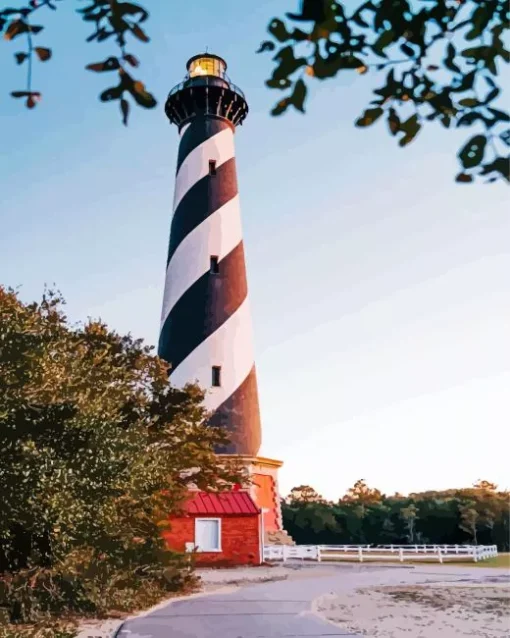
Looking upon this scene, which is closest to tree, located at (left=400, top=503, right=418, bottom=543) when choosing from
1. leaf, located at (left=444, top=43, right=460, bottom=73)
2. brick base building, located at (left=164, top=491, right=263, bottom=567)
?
brick base building, located at (left=164, top=491, right=263, bottom=567)

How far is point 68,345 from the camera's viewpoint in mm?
12484

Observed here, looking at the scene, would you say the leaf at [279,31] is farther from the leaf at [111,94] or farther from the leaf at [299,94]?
the leaf at [111,94]

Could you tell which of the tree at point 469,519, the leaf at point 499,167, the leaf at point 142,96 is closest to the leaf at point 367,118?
the leaf at point 499,167

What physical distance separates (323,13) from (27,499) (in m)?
9.02

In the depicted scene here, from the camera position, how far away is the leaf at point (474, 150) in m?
3.12

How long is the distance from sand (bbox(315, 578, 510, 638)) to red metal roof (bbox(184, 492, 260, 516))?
8.13 metres

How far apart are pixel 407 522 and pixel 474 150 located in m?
41.5

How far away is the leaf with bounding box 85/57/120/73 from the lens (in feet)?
9.38

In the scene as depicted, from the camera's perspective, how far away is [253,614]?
11234 millimetres

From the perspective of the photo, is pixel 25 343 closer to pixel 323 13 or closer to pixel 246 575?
pixel 323 13

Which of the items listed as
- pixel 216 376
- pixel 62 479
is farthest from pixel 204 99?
pixel 62 479

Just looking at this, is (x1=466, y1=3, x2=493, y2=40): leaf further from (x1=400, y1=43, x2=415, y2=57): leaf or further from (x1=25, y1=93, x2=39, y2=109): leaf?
(x1=25, y1=93, x2=39, y2=109): leaf

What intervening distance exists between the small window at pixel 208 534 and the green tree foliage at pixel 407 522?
20162 mm

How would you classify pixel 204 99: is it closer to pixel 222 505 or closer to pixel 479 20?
pixel 222 505
